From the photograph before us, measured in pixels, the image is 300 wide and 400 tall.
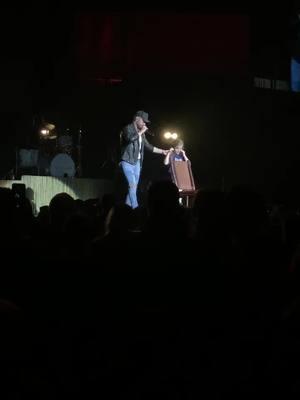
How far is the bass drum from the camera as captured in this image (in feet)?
35.0

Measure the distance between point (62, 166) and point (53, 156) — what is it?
742 mm

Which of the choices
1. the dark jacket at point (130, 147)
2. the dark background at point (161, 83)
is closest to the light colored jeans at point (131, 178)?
the dark jacket at point (130, 147)

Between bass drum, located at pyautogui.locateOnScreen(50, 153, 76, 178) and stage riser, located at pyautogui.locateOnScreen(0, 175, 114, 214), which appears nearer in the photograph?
stage riser, located at pyautogui.locateOnScreen(0, 175, 114, 214)

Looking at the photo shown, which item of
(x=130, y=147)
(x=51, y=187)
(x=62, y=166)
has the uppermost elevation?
(x=130, y=147)

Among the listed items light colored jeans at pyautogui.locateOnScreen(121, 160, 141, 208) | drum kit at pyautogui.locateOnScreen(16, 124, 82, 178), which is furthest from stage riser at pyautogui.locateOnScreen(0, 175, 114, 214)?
light colored jeans at pyautogui.locateOnScreen(121, 160, 141, 208)

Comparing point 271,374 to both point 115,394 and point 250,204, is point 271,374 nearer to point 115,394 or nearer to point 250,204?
point 115,394

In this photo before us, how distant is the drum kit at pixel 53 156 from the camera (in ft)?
35.1

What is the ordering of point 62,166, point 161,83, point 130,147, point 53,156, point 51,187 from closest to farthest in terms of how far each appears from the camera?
point 130,147 → point 51,187 → point 62,166 → point 161,83 → point 53,156

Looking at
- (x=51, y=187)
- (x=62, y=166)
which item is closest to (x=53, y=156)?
(x=62, y=166)

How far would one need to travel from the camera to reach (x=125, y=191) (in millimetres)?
10695

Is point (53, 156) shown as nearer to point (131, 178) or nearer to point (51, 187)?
point (51, 187)

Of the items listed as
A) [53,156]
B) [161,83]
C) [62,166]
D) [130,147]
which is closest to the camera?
[130,147]

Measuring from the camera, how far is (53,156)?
11383mm

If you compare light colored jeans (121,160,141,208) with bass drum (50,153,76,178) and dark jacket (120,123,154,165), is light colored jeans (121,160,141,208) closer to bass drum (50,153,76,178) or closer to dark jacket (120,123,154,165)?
dark jacket (120,123,154,165)
